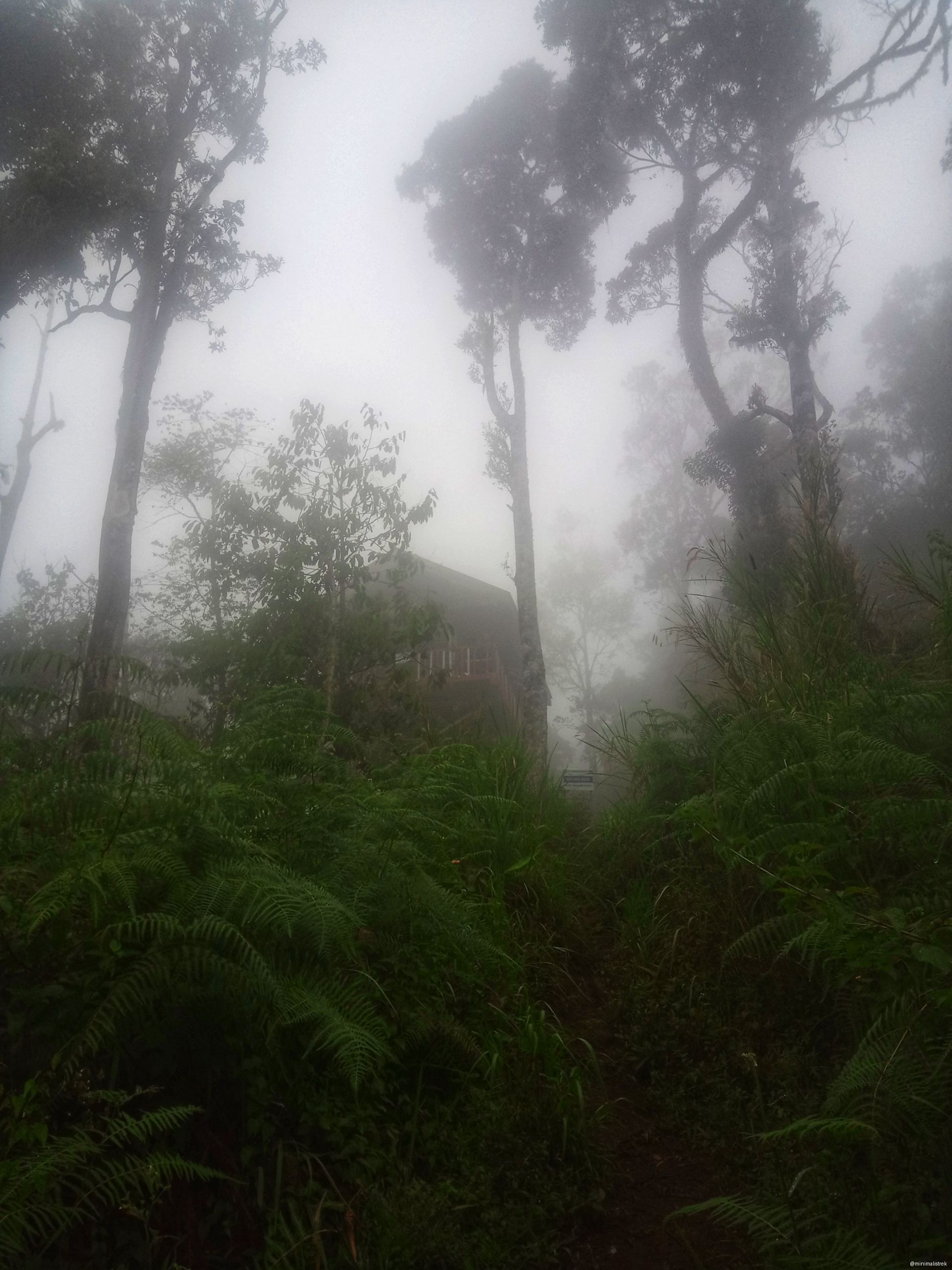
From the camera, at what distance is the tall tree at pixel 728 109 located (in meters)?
12.2

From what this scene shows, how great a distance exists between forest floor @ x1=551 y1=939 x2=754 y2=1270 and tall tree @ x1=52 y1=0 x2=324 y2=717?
6.52m

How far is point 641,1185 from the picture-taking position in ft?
7.01

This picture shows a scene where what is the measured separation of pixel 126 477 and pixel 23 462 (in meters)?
8.89

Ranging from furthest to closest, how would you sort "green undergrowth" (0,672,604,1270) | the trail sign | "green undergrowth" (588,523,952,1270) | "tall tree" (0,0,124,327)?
"tall tree" (0,0,124,327), the trail sign, "green undergrowth" (588,523,952,1270), "green undergrowth" (0,672,604,1270)

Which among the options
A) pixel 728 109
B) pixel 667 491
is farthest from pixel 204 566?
pixel 667 491

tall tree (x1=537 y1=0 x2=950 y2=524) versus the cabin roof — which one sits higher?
tall tree (x1=537 y1=0 x2=950 y2=524)

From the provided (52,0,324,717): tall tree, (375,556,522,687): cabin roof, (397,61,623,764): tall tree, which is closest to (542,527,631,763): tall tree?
(375,556,522,687): cabin roof

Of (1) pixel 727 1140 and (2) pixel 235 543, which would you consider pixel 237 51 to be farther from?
(1) pixel 727 1140

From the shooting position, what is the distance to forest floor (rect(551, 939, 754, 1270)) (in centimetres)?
184

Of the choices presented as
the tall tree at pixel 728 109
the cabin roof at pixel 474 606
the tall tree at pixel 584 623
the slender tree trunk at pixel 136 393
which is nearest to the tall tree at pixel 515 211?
the tall tree at pixel 728 109

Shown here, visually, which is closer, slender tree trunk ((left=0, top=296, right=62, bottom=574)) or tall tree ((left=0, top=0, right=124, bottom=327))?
tall tree ((left=0, top=0, right=124, bottom=327))

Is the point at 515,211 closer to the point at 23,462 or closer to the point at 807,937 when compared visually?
the point at 23,462

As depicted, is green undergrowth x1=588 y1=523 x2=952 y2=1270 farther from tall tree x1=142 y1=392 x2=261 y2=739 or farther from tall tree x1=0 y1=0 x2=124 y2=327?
tall tree x1=0 y1=0 x2=124 y2=327

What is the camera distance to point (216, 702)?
6172 millimetres
